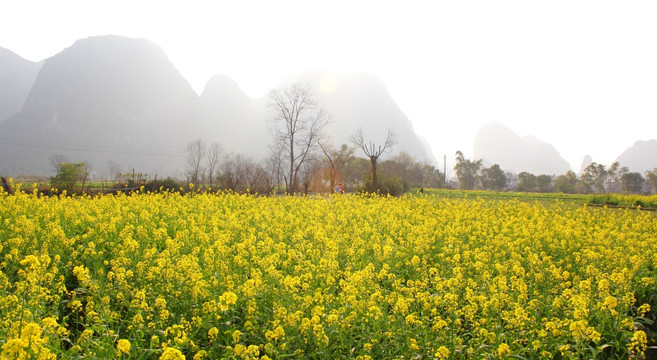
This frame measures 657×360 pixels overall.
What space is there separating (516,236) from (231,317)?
791 centimetres

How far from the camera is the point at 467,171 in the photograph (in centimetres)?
9981

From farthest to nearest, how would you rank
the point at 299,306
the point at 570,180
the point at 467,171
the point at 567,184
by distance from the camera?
the point at 467,171 → the point at 570,180 → the point at 567,184 → the point at 299,306

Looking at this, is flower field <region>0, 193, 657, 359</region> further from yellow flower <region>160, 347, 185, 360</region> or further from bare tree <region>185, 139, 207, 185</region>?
bare tree <region>185, 139, 207, 185</region>

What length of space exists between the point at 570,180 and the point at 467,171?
2316 centimetres

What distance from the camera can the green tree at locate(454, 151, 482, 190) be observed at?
99494mm

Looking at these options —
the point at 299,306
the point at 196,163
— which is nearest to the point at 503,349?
the point at 299,306

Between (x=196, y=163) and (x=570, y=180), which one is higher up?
(x=196, y=163)

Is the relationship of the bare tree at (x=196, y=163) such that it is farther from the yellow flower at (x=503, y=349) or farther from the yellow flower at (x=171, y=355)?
the yellow flower at (x=503, y=349)

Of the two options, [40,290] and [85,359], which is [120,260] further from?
[85,359]

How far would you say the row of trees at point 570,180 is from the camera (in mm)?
75062

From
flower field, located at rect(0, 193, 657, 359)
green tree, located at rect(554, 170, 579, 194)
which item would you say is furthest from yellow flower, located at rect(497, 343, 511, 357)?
green tree, located at rect(554, 170, 579, 194)

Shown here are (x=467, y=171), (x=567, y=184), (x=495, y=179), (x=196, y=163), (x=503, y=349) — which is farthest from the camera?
(x=196, y=163)

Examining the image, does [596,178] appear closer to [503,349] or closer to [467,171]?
[467,171]

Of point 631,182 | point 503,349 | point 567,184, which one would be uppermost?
point 631,182
